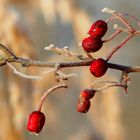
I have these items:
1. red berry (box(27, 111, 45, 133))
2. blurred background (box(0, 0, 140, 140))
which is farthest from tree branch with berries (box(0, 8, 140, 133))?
blurred background (box(0, 0, 140, 140))

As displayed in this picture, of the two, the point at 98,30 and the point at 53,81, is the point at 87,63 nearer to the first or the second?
the point at 98,30

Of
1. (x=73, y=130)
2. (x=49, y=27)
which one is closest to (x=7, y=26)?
(x=49, y=27)

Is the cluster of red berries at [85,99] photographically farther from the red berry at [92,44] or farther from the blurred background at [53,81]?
the blurred background at [53,81]

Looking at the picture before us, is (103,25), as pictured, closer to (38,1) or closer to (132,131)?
(38,1)

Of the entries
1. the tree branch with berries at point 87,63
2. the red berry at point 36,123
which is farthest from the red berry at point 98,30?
the red berry at point 36,123

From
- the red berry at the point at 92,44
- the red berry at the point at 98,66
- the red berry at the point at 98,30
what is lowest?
the red berry at the point at 98,66
